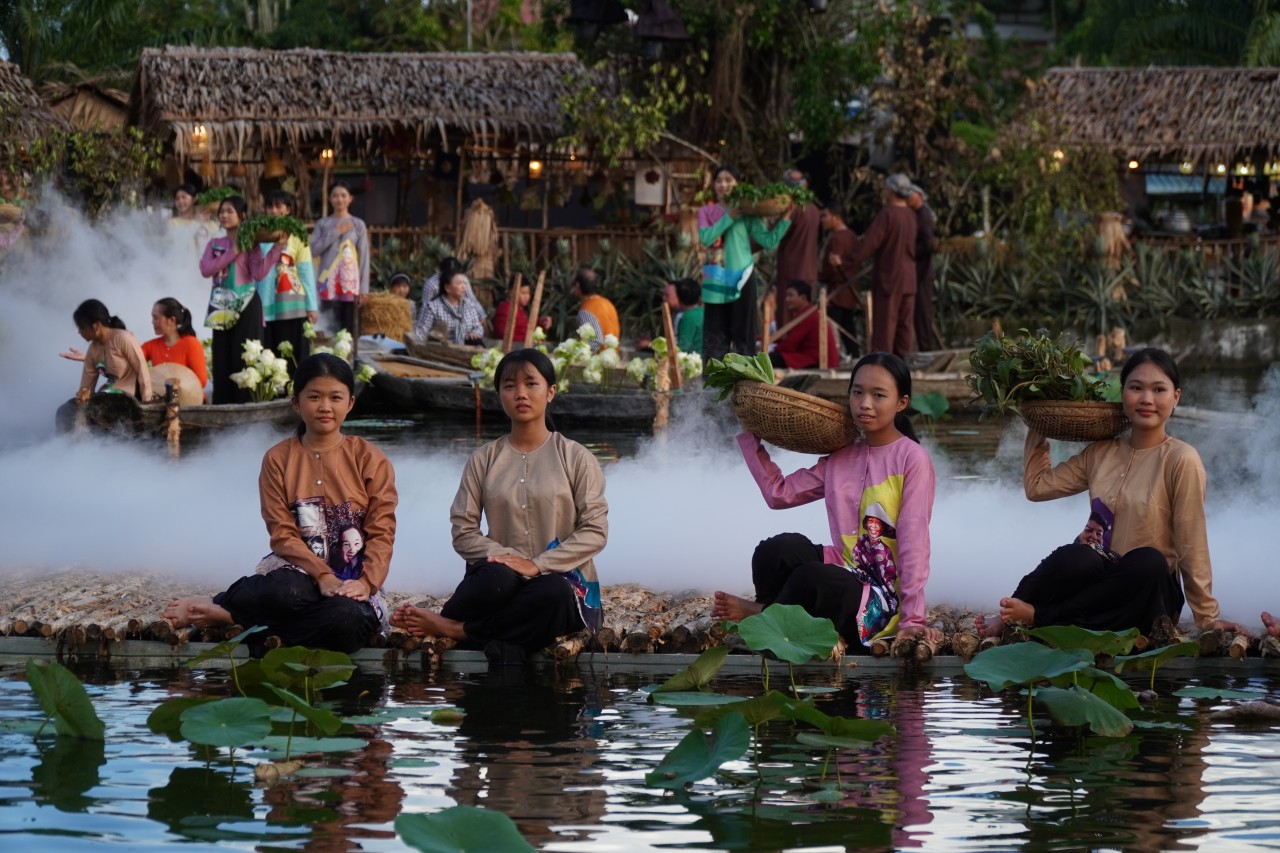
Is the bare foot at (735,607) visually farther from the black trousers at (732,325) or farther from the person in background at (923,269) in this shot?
the person in background at (923,269)

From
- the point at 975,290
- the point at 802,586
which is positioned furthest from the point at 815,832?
the point at 975,290

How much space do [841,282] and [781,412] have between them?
10.8 metres

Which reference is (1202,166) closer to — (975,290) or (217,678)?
(975,290)

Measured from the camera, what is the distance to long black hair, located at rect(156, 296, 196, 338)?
11.4 metres

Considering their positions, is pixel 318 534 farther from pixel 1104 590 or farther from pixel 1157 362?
pixel 1157 362

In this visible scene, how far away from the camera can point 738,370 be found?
240 inches

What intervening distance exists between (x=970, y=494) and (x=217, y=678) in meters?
3.67

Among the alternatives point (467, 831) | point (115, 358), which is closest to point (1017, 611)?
point (467, 831)

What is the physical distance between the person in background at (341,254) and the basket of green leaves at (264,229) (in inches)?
112

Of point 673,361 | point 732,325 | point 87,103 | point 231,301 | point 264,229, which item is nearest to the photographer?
point 673,361

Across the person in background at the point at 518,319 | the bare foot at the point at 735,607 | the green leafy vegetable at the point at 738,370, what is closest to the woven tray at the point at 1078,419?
the green leafy vegetable at the point at 738,370

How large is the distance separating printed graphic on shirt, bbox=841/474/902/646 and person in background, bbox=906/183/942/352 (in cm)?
996

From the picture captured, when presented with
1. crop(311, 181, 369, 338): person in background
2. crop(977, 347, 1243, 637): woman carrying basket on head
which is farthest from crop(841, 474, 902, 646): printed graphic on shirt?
crop(311, 181, 369, 338): person in background

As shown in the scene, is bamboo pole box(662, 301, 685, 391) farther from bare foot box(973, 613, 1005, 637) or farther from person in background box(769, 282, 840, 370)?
bare foot box(973, 613, 1005, 637)
